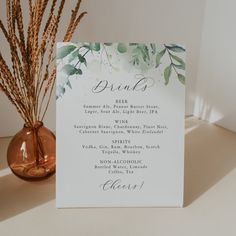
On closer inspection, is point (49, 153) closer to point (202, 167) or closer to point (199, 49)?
point (202, 167)

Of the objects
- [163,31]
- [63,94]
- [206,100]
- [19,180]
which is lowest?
[19,180]

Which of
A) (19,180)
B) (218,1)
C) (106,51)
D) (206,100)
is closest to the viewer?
(106,51)

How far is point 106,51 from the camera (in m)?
0.60

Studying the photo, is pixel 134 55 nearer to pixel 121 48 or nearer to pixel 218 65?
pixel 121 48

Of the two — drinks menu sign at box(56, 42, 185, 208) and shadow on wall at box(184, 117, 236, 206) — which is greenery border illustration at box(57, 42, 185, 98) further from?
shadow on wall at box(184, 117, 236, 206)

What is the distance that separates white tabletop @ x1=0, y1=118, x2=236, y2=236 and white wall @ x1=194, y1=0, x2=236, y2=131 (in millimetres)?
304

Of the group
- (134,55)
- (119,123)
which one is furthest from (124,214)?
(134,55)

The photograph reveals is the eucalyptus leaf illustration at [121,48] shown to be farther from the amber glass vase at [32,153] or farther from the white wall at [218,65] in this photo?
the white wall at [218,65]

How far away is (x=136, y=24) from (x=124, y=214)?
1.87ft

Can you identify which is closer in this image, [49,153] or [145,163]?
[145,163]

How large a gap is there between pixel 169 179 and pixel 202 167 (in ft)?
0.68

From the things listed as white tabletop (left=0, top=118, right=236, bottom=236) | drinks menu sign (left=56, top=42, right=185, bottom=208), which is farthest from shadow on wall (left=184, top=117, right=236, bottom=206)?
drinks menu sign (left=56, top=42, right=185, bottom=208)

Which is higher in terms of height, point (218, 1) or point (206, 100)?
point (218, 1)

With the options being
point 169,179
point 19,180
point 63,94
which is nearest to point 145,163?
point 169,179
